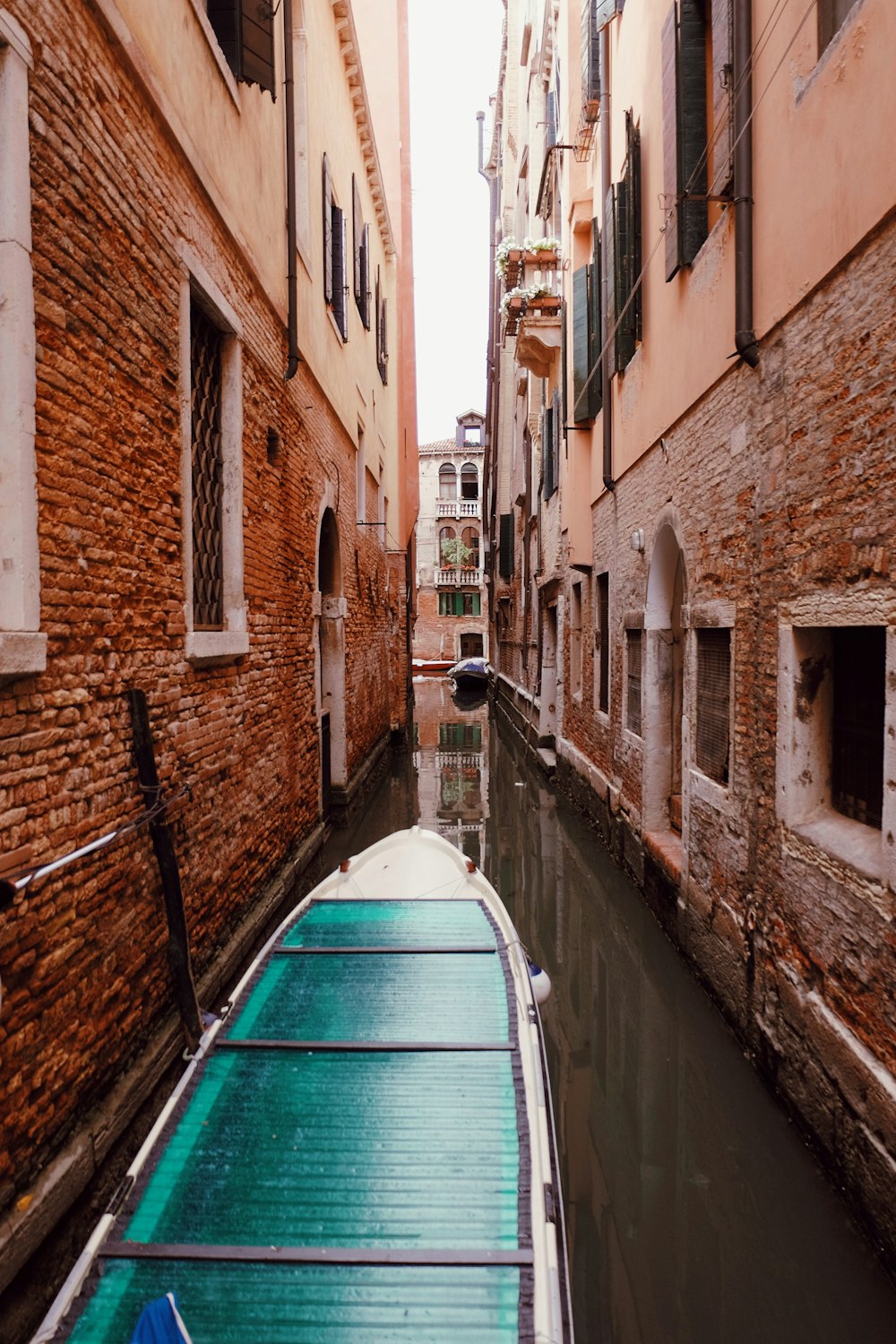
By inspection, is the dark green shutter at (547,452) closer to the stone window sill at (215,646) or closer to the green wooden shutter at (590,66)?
the green wooden shutter at (590,66)

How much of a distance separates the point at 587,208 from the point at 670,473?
5285 millimetres

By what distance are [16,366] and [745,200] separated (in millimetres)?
3621

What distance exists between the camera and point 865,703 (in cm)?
347

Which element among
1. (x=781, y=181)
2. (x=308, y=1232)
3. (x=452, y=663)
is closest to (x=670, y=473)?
(x=781, y=181)

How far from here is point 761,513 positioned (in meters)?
4.21

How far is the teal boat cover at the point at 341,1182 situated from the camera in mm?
1994

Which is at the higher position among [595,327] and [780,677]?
[595,327]

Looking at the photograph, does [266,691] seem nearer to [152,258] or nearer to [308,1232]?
[152,258]

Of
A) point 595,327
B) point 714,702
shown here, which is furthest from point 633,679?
point 595,327

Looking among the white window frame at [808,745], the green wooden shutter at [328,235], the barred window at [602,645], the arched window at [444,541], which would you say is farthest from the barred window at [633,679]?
the arched window at [444,541]

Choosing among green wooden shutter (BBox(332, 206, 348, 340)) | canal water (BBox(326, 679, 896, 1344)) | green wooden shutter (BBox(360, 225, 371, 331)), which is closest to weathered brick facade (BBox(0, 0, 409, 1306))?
canal water (BBox(326, 679, 896, 1344))

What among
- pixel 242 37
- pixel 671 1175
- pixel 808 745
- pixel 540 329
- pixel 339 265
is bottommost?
pixel 671 1175

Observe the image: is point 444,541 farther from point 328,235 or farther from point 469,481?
point 328,235

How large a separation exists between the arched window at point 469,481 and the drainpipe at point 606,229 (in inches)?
1420
